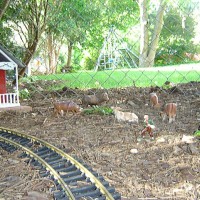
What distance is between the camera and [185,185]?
2166mm

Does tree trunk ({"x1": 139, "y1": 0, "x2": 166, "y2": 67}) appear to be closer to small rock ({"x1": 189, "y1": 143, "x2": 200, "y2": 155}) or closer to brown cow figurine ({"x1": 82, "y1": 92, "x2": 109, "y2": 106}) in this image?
brown cow figurine ({"x1": 82, "y1": 92, "x2": 109, "y2": 106})

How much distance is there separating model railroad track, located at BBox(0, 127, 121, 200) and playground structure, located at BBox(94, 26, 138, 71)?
11.2ft

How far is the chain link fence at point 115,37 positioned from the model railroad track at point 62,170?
2.71m

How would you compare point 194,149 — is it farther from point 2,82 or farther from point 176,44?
point 176,44

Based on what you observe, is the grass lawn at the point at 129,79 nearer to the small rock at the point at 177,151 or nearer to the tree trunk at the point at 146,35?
the tree trunk at the point at 146,35

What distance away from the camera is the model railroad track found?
204cm

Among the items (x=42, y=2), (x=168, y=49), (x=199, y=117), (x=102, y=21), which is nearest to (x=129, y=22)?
(x=102, y=21)

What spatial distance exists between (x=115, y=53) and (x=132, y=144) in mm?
4216

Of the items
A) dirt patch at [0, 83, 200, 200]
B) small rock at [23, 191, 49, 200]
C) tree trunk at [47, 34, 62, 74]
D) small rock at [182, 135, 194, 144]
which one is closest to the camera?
small rock at [23, 191, 49, 200]

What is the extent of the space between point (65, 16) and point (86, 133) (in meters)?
4.97

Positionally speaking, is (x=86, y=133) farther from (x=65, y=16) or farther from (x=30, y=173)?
(x=65, y=16)

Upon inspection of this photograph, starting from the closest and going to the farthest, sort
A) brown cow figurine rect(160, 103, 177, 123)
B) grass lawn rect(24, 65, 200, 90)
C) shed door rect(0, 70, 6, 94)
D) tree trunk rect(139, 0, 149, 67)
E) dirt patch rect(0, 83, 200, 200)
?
dirt patch rect(0, 83, 200, 200) < brown cow figurine rect(160, 103, 177, 123) < shed door rect(0, 70, 6, 94) < tree trunk rect(139, 0, 149, 67) < grass lawn rect(24, 65, 200, 90)

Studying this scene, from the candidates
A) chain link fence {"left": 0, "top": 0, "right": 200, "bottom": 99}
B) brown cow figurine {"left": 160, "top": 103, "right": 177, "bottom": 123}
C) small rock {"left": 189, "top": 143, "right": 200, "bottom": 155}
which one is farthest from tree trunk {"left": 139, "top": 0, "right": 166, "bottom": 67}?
small rock {"left": 189, "top": 143, "right": 200, "bottom": 155}

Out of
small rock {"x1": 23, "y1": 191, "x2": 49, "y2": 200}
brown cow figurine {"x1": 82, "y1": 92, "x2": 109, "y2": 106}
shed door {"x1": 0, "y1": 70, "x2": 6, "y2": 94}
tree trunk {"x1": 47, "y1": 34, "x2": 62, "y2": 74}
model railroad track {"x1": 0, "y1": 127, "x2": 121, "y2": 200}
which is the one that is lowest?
small rock {"x1": 23, "y1": 191, "x2": 49, "y2": 200}
